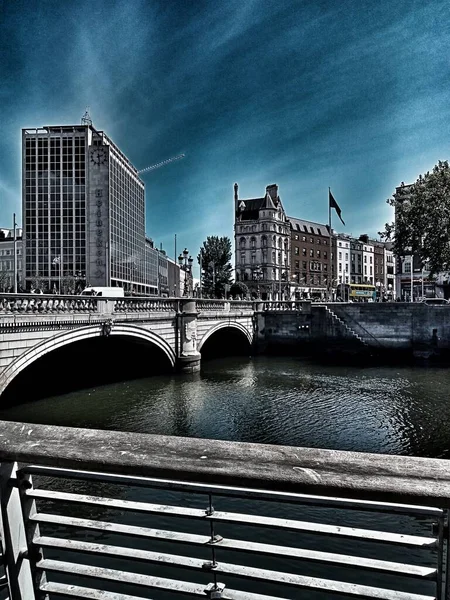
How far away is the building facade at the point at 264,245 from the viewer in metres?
82.8

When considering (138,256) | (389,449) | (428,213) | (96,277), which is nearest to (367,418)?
(389,449)

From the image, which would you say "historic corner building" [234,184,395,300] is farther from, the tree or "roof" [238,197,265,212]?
the tree

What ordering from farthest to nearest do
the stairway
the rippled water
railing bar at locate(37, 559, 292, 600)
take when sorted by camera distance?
the stairway, the rippled water, railing bar at locate(37, 559, 292, 600)

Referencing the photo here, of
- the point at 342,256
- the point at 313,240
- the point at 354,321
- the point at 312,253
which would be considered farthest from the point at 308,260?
the point at 354,321

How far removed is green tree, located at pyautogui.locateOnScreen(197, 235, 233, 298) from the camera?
243 feet

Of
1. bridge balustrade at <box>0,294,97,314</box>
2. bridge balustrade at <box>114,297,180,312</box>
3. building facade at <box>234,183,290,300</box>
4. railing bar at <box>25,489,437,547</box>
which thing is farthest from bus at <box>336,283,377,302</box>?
railing bar at <box>25,489,437,547</box>

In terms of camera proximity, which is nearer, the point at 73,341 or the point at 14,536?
the point at 14,536

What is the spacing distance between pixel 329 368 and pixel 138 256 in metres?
68.4

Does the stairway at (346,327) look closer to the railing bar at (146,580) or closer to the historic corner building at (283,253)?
the historic corner building at (283,253)

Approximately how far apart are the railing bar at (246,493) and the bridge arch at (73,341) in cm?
1615

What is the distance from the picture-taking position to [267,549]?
2.23m

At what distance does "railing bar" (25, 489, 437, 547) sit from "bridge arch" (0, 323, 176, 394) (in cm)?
1610

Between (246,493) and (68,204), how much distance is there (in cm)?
8224

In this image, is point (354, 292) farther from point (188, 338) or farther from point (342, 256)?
point (188, 338)
